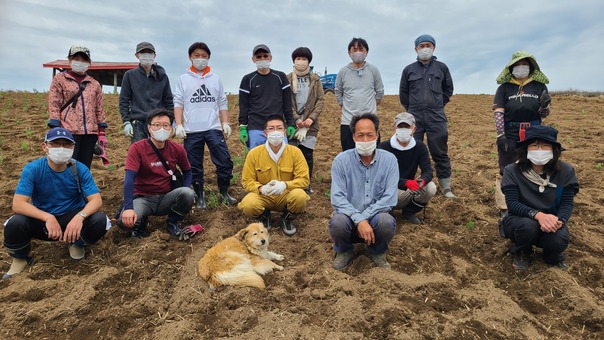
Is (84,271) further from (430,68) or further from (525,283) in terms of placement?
(430,68)

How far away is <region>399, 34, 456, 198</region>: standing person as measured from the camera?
605 centimetres

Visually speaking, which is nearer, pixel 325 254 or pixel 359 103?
pixel 325 254

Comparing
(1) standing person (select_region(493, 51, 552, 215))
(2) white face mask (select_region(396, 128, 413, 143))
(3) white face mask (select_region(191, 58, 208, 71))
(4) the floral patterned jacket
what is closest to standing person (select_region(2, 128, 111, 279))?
(4) the floral patterned jacket

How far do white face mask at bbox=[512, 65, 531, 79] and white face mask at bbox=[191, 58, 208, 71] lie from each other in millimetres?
4229

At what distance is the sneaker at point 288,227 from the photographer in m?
5.01

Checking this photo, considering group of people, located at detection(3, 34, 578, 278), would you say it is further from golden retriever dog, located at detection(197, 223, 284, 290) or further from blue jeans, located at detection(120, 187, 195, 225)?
golden retriever dog, located at detection(197, 223, 284, 290)

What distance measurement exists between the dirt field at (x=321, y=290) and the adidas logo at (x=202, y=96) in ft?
5.22

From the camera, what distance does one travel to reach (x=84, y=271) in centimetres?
418

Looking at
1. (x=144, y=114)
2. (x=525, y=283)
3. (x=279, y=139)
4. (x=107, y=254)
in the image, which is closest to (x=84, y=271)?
(x=107, y=254)

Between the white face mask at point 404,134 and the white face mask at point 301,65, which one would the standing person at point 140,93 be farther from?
the white face mask at point 404,134

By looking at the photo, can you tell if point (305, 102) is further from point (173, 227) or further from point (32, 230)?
point (32, 230)

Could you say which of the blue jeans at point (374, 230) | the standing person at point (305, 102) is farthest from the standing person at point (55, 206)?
the standing person at point (305, 102)

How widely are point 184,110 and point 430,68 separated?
3793 mm

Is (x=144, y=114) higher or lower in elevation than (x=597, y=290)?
higher
